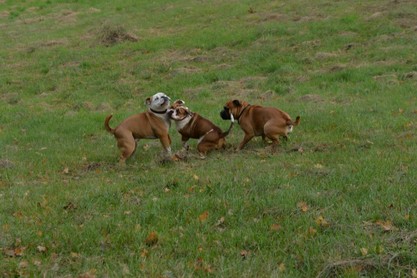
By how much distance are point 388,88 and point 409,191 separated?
795 cm

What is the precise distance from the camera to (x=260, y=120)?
33.7 ft

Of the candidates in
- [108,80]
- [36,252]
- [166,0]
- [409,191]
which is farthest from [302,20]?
[36,252]

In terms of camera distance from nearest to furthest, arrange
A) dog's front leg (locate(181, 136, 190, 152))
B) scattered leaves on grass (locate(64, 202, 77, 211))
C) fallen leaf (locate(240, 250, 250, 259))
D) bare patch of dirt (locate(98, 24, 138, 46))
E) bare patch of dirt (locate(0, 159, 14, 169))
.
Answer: fallen leaf (locate(240, 250, 250, 259)) → scattered leaves on grass (locate(64, 202, 77, 211)) → bare patch of dirt (locate(0, 159, 14, 169)) → dog's front leg (locate(181, 136, 190, 152)) → bare patch of dirt (locate(98, 24, 138, 46))

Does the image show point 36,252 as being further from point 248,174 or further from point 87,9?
point 87,9

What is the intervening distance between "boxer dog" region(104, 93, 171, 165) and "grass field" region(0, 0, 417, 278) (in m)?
0.50

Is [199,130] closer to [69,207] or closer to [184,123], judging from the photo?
[184,123]

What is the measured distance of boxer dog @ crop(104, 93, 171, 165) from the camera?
9.98m

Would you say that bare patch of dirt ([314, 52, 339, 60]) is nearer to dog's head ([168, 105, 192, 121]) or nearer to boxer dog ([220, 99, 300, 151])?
boxer dog ([220, 99, 300, 151])

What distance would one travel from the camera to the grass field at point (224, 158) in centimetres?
544

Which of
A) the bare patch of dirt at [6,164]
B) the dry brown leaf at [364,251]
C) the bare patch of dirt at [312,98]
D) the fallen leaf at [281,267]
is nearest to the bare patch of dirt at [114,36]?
the bare patch of dirt at [312,98]

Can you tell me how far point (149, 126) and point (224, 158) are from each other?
5.03 ft

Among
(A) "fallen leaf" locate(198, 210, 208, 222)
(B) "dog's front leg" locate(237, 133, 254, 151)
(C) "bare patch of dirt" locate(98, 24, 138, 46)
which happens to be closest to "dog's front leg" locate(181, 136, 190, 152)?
(B) "dog's front leg" locate(237, 133, 254, 151)

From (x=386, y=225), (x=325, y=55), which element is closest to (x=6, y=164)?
(x=386, y=225)

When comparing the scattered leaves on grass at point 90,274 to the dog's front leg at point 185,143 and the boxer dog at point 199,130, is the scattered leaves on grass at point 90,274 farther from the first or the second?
the dog's front leg at point 185,143
